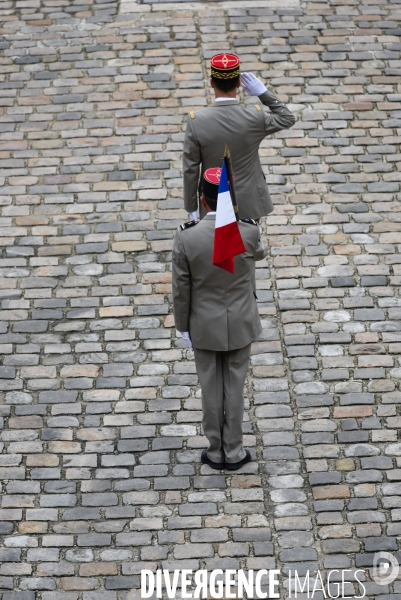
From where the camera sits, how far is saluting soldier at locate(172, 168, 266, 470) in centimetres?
532

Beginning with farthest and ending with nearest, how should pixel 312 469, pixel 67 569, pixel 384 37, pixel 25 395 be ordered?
pixel 384 37 < pixel 25 395 < pixel 312 469 < pixel 67 569

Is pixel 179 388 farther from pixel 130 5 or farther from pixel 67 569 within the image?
pixel 130 5

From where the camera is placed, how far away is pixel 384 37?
32.3 ft

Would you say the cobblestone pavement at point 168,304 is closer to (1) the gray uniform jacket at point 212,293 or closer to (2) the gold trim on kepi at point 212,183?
(1) the gray uniform jacket at point 212,293

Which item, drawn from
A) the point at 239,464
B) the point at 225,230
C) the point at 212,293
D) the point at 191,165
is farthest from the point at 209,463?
the point at 191,165

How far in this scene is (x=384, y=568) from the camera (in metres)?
5.13

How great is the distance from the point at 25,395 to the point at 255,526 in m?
1.78

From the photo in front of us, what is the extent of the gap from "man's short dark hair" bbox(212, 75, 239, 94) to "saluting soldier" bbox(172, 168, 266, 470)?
1109 mm

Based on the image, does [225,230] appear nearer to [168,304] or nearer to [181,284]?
[181,284]

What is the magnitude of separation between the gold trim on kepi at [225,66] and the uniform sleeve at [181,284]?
1337 millimetres

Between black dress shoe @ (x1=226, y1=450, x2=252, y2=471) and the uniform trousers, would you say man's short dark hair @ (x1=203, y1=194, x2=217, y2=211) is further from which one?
black dress shoe @ (x1=226, y1=450, x2=252, y2=471)

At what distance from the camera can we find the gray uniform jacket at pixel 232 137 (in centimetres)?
641

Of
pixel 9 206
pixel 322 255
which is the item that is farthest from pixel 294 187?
pixel 9 206

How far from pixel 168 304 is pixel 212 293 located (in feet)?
5.39
